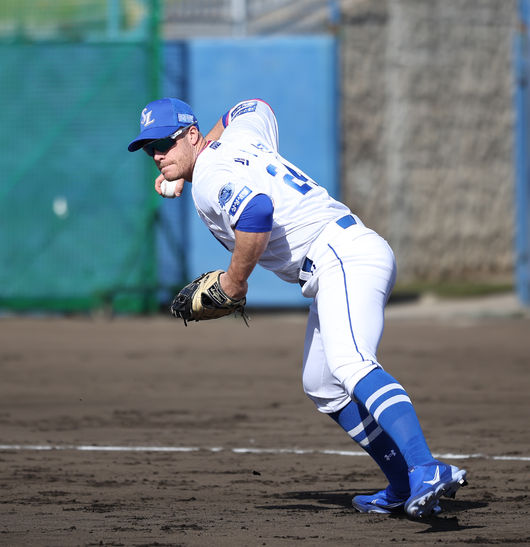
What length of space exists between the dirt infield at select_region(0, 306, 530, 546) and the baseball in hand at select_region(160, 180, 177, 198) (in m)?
1.42

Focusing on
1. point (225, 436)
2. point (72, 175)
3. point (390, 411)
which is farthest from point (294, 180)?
point (72, 175)

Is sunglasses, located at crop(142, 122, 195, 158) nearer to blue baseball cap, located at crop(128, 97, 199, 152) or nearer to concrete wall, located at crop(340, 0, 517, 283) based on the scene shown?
blue baseball cap, located at crop(128, 97, 199, 152)

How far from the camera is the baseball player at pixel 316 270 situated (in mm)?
4641

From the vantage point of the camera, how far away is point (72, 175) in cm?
1398

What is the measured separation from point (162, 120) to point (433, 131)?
12083mm

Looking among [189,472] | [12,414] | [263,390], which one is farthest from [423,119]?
[189,472]

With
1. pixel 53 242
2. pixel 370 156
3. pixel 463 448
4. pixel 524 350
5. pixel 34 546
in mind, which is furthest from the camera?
pixel 370 156

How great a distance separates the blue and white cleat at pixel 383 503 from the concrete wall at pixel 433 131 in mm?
11118

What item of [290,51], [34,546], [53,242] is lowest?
[53,242]

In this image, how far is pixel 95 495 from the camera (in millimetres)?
5590

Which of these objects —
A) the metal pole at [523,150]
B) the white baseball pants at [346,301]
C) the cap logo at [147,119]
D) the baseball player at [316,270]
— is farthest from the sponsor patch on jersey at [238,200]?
the metal pole at [523,150]

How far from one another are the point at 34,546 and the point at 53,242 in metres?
9.75

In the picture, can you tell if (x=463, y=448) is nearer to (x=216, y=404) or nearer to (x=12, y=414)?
(x=216, y=404)

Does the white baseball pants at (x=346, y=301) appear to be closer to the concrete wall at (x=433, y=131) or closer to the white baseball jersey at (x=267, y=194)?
the white baseball jersey at (x=267, y=194)
